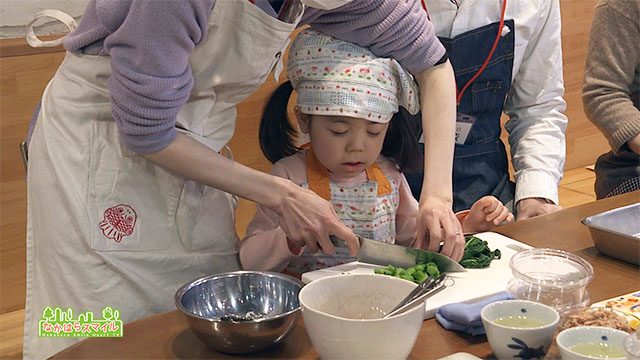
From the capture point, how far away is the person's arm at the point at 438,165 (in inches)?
59.0

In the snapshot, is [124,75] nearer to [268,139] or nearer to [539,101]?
[268,139]

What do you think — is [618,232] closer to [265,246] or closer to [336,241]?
[336,241]

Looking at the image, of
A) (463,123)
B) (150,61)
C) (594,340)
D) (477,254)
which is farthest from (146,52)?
(463,123)

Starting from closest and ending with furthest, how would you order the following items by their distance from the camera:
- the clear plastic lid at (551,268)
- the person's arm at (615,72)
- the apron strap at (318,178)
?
the clear plastic lid at (551,268), the apron strap at (318,178), the person's arm at (615,72)

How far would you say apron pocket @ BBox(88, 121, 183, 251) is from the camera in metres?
1.56

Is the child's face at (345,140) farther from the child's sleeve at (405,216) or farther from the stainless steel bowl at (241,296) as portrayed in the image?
the stainless steel bowl at (241,296)

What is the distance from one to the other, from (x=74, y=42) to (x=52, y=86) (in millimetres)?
139

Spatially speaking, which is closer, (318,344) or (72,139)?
(318,344)

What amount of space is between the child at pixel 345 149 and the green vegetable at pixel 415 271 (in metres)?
0.18

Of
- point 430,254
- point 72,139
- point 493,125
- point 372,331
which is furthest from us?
point 493,125

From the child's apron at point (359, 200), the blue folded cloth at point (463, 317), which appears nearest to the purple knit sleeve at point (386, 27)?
the child's apron at point (359, 200)

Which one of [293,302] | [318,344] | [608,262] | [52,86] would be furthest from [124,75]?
[608,262]

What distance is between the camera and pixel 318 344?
3.62 feet

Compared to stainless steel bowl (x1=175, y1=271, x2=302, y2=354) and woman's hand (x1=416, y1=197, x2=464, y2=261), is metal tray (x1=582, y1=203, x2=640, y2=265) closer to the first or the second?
woman's hand (x1=416, y1=197, x2=464, y2=261)
